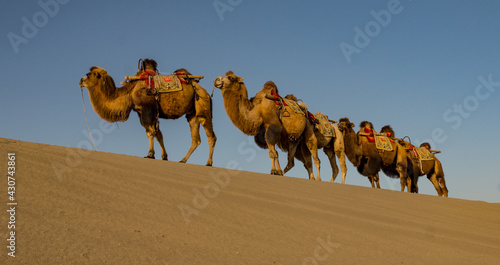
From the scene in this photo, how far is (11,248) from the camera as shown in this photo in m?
2.56

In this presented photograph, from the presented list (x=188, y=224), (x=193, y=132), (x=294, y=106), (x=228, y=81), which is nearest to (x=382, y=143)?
(x=294, y=106)

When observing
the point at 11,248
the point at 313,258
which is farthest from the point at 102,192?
the point at 313,258

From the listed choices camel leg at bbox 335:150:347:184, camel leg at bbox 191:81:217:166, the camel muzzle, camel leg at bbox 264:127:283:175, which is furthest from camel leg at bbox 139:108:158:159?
camel leg at bbox 335:150:347:184

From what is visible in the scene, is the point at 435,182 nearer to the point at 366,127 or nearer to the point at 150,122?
the point at 366,127

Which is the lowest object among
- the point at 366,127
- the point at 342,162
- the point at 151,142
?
the point at 342,162

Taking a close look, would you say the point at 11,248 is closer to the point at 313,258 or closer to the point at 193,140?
the point at 313,258

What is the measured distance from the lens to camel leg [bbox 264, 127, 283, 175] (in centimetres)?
1036

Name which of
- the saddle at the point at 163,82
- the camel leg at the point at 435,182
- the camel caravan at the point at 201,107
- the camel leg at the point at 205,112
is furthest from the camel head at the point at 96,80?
the camel leg at the point at 435,182

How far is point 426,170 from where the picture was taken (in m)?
17.0

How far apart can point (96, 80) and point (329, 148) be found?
267 inches

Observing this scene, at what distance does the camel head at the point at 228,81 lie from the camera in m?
10.2

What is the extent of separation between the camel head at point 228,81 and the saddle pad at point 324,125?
3.16 metres

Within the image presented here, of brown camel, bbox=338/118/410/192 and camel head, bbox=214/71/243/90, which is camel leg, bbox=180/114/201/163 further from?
brown camel, bbox=338/118/410/192

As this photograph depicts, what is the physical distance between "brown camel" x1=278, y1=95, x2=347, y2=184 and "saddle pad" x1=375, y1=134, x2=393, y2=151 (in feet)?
5.16
